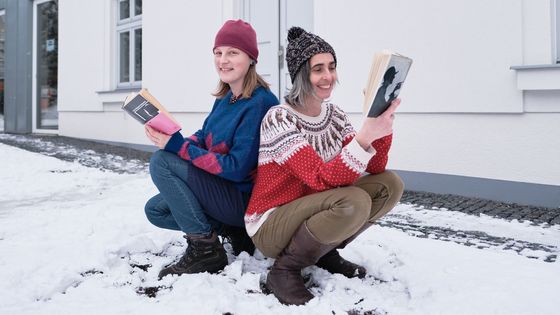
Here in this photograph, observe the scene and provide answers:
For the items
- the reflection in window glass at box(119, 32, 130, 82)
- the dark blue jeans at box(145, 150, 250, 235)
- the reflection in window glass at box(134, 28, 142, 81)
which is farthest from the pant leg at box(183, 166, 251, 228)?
the reflection in window glass at box(119, 32, 130, 82)

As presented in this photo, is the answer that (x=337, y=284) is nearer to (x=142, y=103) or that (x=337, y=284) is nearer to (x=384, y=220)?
(x=142, y=103)

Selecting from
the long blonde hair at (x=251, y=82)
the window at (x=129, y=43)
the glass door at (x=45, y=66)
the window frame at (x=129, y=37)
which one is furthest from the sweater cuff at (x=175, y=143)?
the glass door at (x=45, y=66)

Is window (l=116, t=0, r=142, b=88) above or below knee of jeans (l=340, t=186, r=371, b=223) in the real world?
above

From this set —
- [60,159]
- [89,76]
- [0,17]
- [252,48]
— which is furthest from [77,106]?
[252,48]

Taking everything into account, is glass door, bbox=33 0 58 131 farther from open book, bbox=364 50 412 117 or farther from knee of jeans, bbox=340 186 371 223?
open book, bbox=364 50 412 117

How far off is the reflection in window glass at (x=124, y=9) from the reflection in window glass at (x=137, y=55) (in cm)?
43

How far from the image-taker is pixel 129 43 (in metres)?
8.16

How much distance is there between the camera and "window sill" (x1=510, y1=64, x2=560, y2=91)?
347cm

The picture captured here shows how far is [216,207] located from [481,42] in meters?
2.70

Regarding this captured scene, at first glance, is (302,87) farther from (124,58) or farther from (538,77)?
(124,58)

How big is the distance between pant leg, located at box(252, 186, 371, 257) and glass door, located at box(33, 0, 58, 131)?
9239mm

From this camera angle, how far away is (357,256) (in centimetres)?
239

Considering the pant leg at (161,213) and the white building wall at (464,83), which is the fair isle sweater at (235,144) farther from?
the white building wall at (464,83)

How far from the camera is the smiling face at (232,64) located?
2.10 meters
